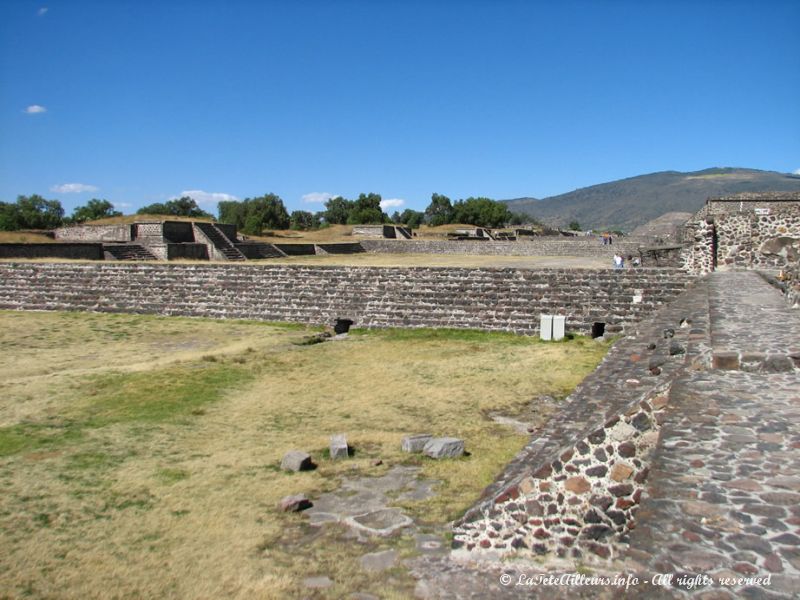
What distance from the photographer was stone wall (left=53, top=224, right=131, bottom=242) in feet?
116

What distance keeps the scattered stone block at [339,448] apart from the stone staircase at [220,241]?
29.2m

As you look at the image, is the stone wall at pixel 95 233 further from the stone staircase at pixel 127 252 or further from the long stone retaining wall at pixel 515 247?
the long stone retaining wall at pixel 515 247

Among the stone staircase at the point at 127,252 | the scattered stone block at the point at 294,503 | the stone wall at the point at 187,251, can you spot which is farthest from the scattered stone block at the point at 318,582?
the stone wall at the point at 187,251

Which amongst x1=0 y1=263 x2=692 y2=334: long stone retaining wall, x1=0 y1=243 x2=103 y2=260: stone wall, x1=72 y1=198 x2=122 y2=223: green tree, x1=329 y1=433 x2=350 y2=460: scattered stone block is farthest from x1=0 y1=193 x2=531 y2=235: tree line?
x1=329 y1=433 x2=350 y2=460: scattered stone block

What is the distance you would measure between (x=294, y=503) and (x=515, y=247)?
38.8m

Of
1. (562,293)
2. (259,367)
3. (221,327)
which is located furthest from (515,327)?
(221,327)

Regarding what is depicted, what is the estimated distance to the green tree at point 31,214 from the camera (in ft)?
161

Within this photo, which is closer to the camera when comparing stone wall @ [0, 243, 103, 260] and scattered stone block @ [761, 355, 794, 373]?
scattered stone block @ [761, 355, 794, 373]

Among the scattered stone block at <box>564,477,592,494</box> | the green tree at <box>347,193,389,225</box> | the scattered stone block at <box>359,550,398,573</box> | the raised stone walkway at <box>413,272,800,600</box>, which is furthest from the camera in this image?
the green tree at <box>347,193,389,225</box>

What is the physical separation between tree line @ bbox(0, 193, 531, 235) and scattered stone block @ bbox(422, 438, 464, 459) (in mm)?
46889

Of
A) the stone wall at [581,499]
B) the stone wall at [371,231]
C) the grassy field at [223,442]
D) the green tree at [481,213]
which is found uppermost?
the green tree at [481,213]

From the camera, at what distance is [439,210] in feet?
303

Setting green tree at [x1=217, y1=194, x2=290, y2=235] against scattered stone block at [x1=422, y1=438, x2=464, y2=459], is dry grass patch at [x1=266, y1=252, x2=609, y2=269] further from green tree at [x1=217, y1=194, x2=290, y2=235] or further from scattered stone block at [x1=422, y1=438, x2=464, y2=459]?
green tree at [x1=217, y1=194, x2=290, y2=235]

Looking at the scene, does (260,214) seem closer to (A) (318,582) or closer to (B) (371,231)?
(B) (371,231)
